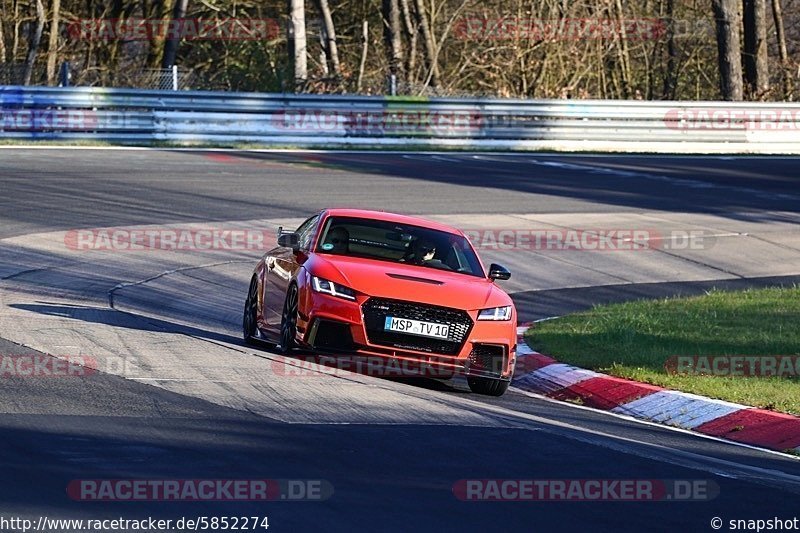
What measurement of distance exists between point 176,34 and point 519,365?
29.4m

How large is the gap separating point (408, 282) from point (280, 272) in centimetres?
153

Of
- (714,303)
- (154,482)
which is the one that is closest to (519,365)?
(714,303)

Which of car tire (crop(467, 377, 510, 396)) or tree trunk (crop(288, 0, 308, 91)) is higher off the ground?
tree trunk (crop(288, 0, 308, 91))

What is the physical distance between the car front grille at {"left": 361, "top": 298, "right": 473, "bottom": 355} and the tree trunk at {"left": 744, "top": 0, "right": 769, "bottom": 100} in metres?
33.4

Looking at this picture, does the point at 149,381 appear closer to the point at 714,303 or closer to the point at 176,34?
the point at 714,303

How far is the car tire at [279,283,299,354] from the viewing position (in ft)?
34.8

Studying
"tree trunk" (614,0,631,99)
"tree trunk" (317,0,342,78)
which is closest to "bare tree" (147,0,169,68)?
"tree trunk" (317,0,342,78)

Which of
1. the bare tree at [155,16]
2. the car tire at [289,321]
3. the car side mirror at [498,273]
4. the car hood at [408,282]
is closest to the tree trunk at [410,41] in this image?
the bare tree at [155,16]

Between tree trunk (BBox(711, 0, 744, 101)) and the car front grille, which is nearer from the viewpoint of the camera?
the car front grille

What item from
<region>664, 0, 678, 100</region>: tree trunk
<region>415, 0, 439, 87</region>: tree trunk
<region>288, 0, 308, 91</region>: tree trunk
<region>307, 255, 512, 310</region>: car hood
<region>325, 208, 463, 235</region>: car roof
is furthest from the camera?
<region>664, 0, 678, 100</region>: tree trunk

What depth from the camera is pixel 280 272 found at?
11.6 metres

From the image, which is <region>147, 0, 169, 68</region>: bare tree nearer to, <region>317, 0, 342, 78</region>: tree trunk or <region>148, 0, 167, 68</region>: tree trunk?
<region>148, 0, 167, 68</region>: tree trunk

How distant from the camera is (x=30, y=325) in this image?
452 inches

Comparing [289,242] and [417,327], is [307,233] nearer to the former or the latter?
[289,242]
